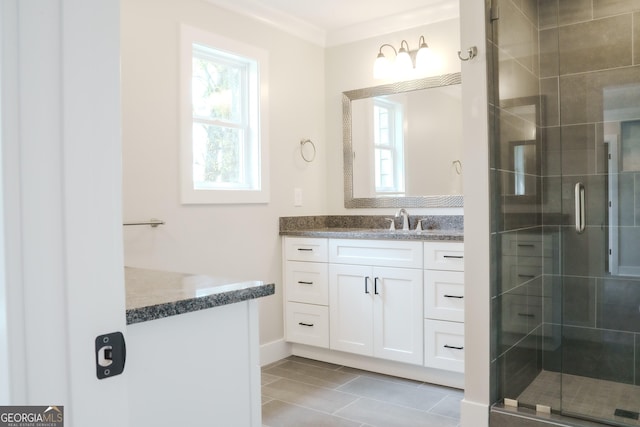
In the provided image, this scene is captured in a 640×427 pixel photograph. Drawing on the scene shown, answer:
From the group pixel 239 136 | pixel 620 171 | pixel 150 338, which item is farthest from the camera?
pixel 239 136

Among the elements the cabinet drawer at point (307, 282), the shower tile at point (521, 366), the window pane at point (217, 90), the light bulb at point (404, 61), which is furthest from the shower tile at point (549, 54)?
the window pane at point (217, 90)

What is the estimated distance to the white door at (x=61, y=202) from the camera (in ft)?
2.18

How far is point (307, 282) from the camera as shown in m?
3.66

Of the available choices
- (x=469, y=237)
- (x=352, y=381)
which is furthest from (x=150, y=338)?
(x=352, y=381)

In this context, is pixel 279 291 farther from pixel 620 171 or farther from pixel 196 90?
pixel 620 171

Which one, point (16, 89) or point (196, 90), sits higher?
point (196, 90)

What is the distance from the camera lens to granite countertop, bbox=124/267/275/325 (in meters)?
1.18

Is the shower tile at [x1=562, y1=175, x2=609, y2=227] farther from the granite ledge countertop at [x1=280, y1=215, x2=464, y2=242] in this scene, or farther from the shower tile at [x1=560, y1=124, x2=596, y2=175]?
the granite ledge countertop at [x1=280, y1=215, x2=464, y2=242]

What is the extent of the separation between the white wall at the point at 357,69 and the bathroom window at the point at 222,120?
0.68 meters

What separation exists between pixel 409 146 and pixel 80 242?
3.23m

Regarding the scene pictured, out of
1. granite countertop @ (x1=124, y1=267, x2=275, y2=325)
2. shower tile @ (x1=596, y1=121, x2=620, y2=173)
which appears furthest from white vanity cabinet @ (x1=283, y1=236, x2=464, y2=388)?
granite countertop @ (x1=124, y1=267, x2=275, y2=325)

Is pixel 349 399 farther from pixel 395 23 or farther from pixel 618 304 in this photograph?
pixel 395 23

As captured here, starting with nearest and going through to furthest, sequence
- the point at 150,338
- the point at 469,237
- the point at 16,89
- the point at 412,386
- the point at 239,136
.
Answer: the point at 16,89
the point at 150,338
the point at 469,237
the point at 412,386
the point at 239,136

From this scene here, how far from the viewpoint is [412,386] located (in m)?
3.16
